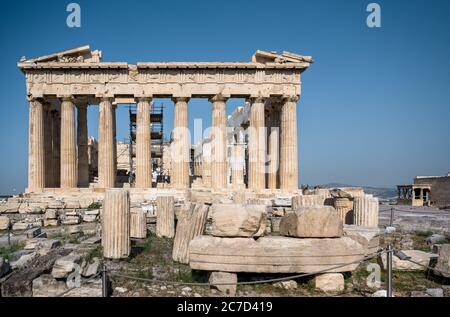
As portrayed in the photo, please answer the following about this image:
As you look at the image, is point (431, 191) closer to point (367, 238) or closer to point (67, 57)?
point (367, 238)

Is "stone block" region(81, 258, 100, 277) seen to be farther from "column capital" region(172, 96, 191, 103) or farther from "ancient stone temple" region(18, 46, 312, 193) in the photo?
"column capital" region(172, 96, 191, 103)

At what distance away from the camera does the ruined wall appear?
26344 mm

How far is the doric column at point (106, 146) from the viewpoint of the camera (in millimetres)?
21312

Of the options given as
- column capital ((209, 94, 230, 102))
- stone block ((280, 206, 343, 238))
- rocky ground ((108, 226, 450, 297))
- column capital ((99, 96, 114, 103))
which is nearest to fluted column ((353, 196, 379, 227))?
rocky ground ((108, 226, 450, 297))

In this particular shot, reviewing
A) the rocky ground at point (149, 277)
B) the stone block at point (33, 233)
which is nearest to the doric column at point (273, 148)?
the rocky ground at point (149, 277)

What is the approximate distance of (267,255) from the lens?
6.55 m

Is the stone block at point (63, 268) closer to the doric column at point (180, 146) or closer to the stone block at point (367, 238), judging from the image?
the stone block at point (367, 238)

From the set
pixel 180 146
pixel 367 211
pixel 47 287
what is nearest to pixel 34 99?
pixel 180 146

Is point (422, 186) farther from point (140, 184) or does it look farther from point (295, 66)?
point (140, 184)

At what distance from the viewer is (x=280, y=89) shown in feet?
71.5

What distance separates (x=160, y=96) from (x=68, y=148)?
20.7ft

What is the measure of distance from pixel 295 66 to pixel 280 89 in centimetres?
161
